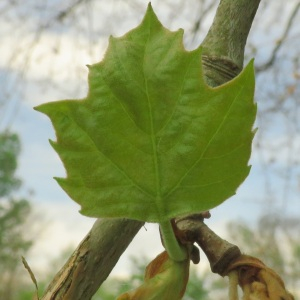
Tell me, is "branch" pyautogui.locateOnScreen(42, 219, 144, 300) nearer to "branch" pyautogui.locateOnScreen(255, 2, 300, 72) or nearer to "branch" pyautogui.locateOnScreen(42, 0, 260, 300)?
"branch" pyautogui.locateOnScreen(42, 0, 260, 300)

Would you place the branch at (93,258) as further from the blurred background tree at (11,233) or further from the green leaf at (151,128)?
the blurred background tree at (11,233)

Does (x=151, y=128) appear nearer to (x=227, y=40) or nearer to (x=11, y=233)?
(x=227, y=40)

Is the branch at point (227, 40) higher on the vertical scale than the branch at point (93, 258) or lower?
higher

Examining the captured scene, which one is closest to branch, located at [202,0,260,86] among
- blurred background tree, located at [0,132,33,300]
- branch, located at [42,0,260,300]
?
branch, located at [42,0,260,300]

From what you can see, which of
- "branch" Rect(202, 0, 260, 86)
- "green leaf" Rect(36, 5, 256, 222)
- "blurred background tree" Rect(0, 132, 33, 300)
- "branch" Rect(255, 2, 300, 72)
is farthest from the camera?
"blurred background tree" Rect(0, 132, 33, 300)

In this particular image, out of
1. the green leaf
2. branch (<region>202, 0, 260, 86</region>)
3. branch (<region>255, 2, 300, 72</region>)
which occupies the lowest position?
the green leaf

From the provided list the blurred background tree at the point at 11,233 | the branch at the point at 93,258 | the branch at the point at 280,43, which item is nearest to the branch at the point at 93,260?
the branch at the point at 93,258

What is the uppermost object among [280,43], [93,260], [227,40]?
[280,43]

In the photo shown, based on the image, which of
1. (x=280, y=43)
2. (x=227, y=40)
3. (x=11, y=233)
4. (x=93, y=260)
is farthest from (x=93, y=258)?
(x=11, y=233)

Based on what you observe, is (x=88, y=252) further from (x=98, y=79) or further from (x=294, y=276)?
(x=294, y=276)
